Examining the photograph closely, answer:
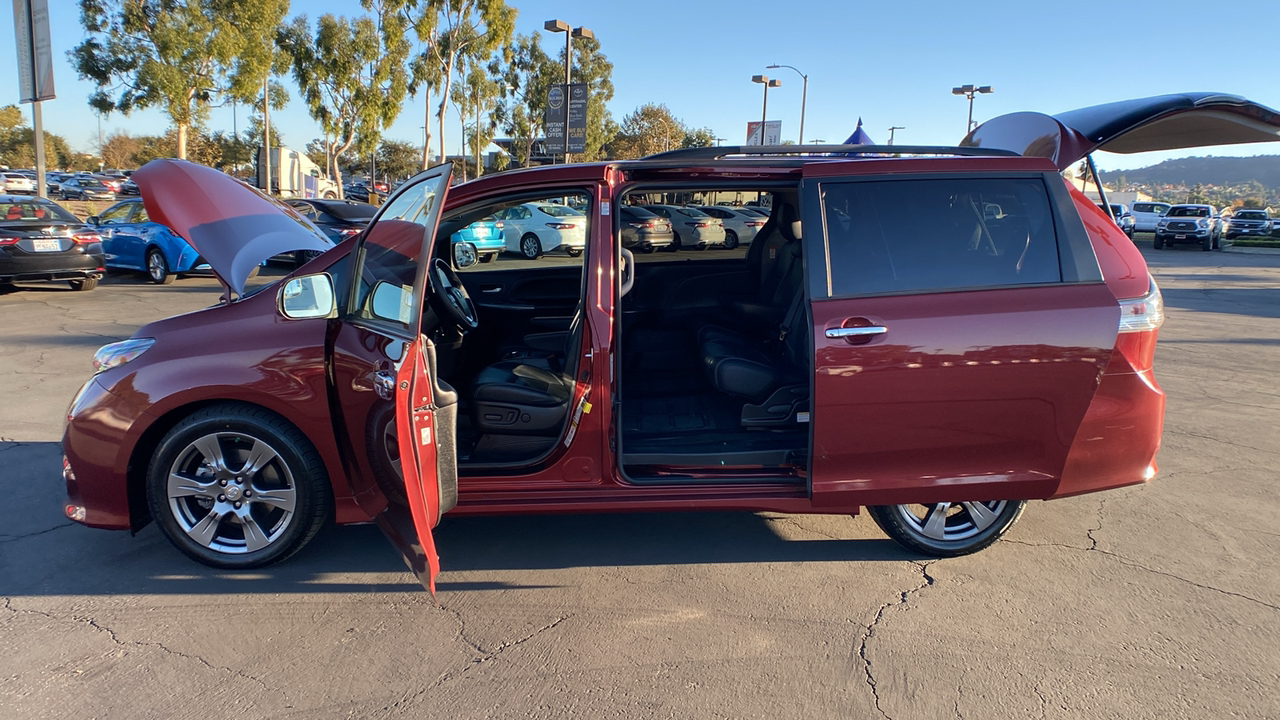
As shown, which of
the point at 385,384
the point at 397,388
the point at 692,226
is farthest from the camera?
the point at 692,226

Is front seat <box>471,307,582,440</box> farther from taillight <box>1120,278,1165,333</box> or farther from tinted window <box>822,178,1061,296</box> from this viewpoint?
taillight <box>1120,278,1165,333</box>

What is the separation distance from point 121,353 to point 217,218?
2.61ft

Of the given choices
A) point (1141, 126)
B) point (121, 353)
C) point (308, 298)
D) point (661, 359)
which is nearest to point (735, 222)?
point (661, 359)

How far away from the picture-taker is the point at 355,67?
119 feet

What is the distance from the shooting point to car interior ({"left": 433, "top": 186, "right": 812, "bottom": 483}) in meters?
3.75

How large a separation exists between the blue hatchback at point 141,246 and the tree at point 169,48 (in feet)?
38.6

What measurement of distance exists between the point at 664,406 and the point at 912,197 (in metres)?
1.86

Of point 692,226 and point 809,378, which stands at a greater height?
point 692,226

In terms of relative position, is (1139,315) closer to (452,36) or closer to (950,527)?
(950,527)

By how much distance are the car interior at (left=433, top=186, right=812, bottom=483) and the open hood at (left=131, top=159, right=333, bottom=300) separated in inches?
34.4

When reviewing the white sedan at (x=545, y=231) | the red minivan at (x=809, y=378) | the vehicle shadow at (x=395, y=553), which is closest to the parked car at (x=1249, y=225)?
the white sedan at (x=545, y=231)

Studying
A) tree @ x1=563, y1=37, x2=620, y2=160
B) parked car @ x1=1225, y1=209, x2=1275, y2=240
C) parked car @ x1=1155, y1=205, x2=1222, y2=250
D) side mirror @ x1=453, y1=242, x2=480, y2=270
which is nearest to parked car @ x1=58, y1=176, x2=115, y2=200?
tree @ x1=563, y1=37, x2=620, y2=160

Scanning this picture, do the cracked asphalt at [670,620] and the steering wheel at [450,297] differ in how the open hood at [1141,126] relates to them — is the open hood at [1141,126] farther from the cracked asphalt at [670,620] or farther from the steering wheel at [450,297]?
the steering wheel at [450,297]

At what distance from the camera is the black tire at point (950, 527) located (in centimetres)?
380
